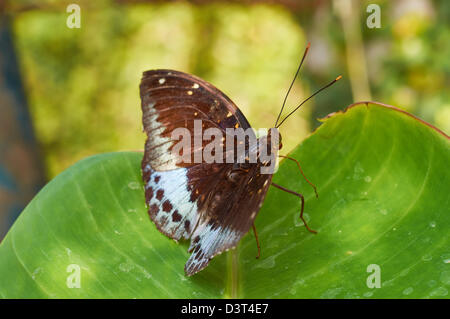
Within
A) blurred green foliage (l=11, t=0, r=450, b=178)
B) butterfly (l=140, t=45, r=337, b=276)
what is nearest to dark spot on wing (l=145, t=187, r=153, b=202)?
butterfly (l=140, t=45, r=337, b=276)

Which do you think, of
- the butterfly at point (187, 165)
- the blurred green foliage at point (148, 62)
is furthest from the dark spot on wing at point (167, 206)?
the blurred green foliage at point (148, 62)

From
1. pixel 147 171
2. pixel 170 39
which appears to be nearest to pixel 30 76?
pixel 170 39

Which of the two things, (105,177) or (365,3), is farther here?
(365,3)

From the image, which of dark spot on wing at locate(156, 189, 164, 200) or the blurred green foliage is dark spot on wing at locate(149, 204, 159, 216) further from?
the blurred green foliage

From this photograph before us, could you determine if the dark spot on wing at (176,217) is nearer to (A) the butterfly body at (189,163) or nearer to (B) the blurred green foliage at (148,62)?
(A) the butterfly body at (189,163)
